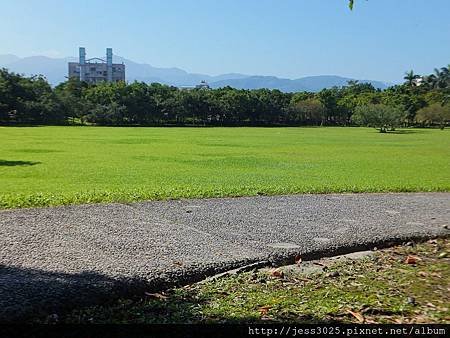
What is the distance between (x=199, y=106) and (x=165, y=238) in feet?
290

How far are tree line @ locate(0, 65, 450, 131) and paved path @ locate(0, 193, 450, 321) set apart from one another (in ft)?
240

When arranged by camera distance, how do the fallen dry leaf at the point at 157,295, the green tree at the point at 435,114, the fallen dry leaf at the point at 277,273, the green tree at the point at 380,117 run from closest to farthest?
1. the fallen dry leaf at the point at 157,295
2. the fallen dry leaf at the point at 277,273
3. the green tree at the point at 380,117
4. the green tree at the point at 435,114

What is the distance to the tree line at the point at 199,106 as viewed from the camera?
82125 mm

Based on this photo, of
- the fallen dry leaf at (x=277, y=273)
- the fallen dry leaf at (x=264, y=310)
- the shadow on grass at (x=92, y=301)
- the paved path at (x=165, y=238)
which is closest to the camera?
the shadow on grass at (x=92, y=301)

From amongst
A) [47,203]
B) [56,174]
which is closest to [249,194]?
[47,203]

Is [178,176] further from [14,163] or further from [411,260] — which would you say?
[411,260]

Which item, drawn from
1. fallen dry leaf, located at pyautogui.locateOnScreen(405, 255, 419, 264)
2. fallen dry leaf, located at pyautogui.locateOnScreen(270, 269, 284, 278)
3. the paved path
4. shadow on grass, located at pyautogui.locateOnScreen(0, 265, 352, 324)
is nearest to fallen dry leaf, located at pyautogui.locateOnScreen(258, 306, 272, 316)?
shadow on grass, located at pyautogui.locateOnScreen(0, 265, 352, 324)

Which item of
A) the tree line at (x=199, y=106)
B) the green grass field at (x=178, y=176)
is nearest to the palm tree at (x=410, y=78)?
the tree line at (x=199, y=106)

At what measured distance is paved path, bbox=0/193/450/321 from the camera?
18.1 feet

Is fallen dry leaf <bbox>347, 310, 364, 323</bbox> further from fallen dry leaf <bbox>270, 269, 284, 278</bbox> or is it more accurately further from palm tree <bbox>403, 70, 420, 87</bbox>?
palm tree <bbox>403, 70, 420, 87</bbox>

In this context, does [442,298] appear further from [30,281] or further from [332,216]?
[332,216]

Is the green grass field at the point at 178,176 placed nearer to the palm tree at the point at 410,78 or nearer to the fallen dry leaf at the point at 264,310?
the fallen dry leaf at the point at 264,310

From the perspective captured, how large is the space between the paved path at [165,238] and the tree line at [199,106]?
7328 centimetres

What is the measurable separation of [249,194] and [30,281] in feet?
26.6
